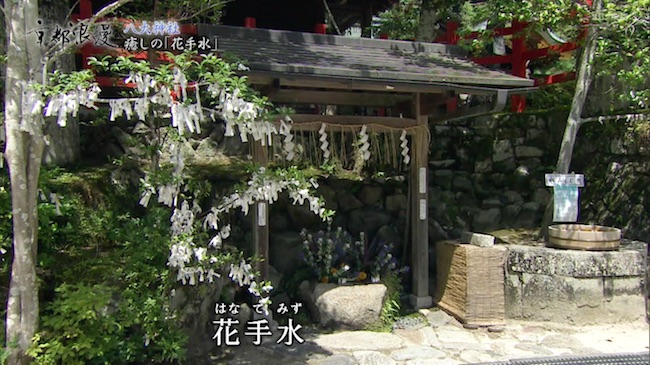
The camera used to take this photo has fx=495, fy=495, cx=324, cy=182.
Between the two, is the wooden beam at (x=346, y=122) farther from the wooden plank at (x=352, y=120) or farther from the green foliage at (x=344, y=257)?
the green foliage at (x=344, y=257)

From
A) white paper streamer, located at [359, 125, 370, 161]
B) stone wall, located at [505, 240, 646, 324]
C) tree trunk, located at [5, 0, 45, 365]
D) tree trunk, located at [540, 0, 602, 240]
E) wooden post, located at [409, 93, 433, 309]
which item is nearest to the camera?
tree trunk, located at [5, 0, 45, 365]

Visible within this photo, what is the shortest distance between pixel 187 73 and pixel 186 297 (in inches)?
82.6

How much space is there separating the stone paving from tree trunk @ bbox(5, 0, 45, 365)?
1.85 metres

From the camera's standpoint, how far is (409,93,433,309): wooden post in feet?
22.8

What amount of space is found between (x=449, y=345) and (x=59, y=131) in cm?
568

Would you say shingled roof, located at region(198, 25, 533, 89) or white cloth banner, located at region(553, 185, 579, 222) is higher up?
shingled roof, located at region(198, 25, 533, 89)

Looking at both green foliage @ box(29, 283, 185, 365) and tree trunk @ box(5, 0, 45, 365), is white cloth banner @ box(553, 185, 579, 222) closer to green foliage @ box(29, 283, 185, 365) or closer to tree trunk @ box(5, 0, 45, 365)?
green foliage @ box(29, 283, 185, 365)

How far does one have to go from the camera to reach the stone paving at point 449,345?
17.2 ft

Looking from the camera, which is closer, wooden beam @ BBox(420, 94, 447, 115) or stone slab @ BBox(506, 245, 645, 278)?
stone slab @ BBox(506, 245, 645, 278)

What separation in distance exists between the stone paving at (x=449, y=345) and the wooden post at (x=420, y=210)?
0.55 meters

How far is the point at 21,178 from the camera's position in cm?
388

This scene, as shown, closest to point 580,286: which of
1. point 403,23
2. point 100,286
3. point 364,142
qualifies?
point 364,142

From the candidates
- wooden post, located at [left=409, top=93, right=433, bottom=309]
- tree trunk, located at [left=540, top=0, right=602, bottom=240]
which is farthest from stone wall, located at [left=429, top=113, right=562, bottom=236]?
wooden post, located at [left=409, top=93, right=433, bottom=309]

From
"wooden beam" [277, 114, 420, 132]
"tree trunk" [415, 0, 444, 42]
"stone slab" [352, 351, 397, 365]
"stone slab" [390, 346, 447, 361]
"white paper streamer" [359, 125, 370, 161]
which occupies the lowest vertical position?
"stone slab" [390, 346, 447, 361]
